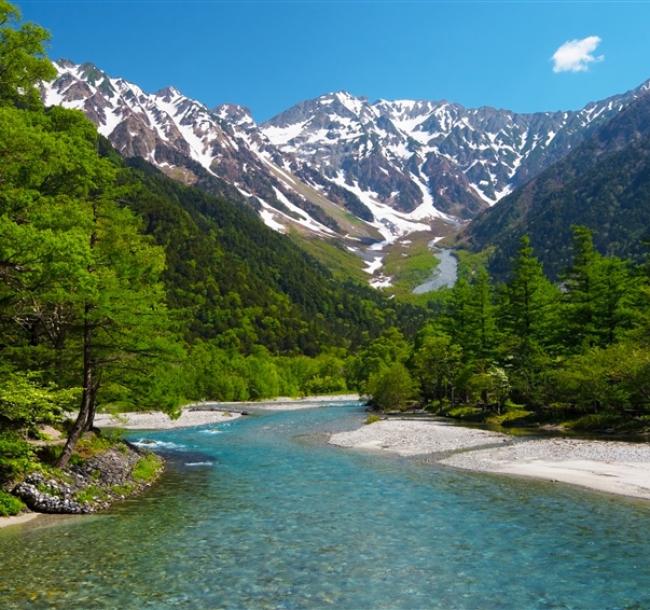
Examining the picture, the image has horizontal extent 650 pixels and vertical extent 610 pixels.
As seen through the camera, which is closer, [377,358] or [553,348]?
[553,348]

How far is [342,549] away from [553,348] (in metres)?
53.9

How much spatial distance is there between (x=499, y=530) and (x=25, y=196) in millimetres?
21396

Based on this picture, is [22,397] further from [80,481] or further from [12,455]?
[80,481]

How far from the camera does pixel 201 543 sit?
66.4ft

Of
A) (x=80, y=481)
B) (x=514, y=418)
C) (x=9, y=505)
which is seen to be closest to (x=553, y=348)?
(x=514, y=418)

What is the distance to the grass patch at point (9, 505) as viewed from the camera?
2269cm

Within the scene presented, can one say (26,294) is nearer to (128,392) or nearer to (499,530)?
(128,392)

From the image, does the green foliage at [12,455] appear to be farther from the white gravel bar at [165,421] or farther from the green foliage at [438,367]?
the green foliage at [438,367]

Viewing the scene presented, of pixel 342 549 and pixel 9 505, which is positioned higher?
pixel 9 505

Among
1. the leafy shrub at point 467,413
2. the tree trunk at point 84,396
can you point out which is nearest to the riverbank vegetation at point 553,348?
the leafy shrub at point 467,413

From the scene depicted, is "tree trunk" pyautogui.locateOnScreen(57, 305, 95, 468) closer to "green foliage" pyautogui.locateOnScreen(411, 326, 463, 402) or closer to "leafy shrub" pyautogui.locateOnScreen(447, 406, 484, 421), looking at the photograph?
"leafy shrub" pyautogui.locateOnScreen(447, 406, 484, 421)

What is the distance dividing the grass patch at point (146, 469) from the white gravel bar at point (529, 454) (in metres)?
17.7

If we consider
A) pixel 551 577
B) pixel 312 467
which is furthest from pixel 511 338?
pixel 551 577

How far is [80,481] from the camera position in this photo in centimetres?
2689
